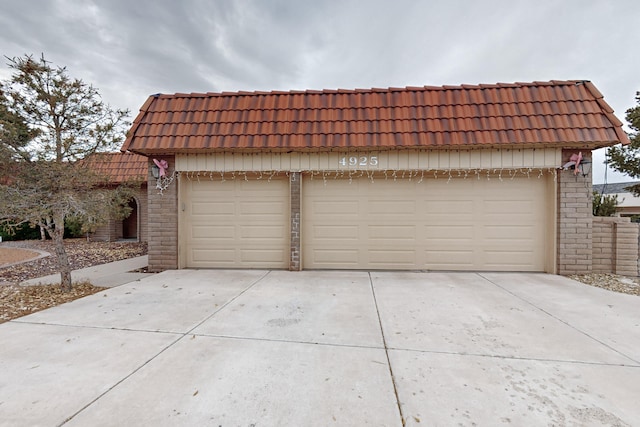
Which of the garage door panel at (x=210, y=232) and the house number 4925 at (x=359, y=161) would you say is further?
the garage door panel at (x=210, y=232)

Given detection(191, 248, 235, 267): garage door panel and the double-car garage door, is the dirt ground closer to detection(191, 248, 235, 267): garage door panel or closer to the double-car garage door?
detection(191, 248, 235, 267): garage door panel

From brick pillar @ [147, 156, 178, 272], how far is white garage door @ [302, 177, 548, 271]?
3.03 metres

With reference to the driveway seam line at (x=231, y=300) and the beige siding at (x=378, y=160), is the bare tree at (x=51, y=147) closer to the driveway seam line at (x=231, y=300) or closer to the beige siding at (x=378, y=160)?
the beige siding at (x=378, y=160)

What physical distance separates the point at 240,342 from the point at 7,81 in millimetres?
5506

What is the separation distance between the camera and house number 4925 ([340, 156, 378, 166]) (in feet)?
20.6

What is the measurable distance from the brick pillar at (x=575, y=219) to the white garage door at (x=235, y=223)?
6026 millimetres

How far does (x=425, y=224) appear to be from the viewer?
21.3ft

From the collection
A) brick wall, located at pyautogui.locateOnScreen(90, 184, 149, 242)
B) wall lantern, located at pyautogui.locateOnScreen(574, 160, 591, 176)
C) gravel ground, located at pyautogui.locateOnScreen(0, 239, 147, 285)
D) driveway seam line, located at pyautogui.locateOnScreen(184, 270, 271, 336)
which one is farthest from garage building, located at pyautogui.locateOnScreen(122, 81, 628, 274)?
brick wall, located at pyautogui.locateOnScreen(90, 184, 149, 242)

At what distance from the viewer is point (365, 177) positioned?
6.57 m

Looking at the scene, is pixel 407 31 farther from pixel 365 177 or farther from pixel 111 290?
pixel 111 290

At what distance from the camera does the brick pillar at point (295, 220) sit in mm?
6414

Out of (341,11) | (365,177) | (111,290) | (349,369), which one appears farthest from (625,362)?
(341,11)

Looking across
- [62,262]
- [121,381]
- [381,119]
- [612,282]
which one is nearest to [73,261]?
[62,262]

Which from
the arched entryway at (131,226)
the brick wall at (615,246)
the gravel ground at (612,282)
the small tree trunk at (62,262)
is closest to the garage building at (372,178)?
the gravel ground at (612,282)
